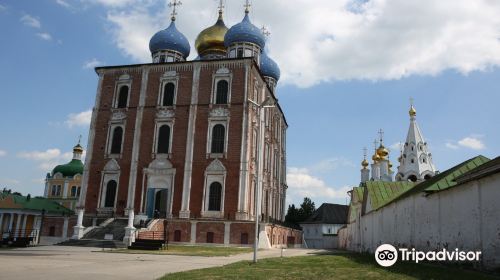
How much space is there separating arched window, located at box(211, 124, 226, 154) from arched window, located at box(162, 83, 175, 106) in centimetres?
458

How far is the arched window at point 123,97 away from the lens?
38375 mm

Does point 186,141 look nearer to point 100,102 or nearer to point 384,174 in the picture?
point 100,102

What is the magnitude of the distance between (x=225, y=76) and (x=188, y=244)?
44.0 feet

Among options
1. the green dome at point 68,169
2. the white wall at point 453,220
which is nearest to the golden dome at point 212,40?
the white wall at point 453,220

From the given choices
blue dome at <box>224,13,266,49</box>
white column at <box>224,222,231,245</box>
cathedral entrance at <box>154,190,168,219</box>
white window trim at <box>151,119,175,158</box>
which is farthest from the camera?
blue dome at <box>224,13,266,49</box>

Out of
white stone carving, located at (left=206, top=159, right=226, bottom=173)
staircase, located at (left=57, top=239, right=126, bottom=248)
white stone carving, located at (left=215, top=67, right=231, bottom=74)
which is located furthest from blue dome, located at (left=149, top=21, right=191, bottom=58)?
staircase, located at (left=57, top=239, right=126, bottom=248)

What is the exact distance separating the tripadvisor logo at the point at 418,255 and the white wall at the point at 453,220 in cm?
19

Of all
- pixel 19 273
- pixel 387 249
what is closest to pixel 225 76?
pixel 387 249

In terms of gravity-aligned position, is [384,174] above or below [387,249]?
above

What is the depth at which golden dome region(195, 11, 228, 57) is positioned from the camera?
43.9m

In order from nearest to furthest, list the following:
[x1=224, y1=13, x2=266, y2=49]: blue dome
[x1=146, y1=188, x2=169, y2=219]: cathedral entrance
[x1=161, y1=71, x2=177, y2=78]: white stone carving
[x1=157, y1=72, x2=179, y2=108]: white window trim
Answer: [x1=146, y1=188, x2=169, y2=219]: cathedral entrance → [x1=157, y1=72, x2=179, y2=108]: white window trim → [x1=161, y1=71, x2=177, y2=78]: white stone carving → [x1=224, y1=13, x2=266, y2=49]: blue dome

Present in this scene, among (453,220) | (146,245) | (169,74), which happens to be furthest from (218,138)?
(453,220)

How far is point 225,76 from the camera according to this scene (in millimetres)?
36469

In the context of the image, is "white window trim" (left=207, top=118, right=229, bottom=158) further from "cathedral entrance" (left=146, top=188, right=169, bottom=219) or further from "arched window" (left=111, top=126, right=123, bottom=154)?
"arched window" (left=111, top=126, right=123, bottom=154)
